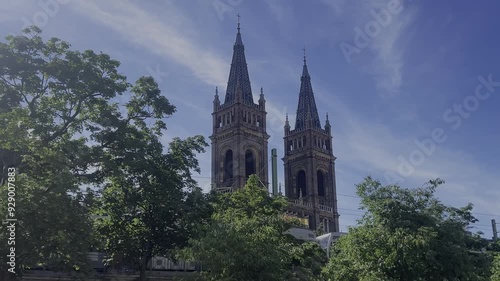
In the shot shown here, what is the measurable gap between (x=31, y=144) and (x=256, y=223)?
9877 mm

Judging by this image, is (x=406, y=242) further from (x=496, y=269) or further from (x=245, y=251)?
(x=496, y=269)

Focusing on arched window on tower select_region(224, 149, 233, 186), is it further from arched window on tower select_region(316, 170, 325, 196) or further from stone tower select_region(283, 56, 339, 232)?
arched window on tower select_region(316, 170, 325, 196)

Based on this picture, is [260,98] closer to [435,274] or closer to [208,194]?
[208,194]

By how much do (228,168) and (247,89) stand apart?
14.4m

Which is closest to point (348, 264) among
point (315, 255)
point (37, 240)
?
point (315, 255)

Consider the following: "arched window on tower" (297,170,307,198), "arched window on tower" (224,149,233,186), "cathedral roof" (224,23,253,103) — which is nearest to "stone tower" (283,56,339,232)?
"arched window on tower" (297,170,307,198)

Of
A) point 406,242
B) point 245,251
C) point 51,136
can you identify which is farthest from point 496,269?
point 51,136

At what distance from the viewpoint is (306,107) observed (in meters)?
99.9

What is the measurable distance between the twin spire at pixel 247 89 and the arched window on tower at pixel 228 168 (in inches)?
356

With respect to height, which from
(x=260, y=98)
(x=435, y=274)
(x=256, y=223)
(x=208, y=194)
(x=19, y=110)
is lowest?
(x=435, y=274)

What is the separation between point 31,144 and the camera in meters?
22.2

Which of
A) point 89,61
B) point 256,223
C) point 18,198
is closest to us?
point 18,198

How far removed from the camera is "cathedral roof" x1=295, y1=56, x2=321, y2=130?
98625 mm

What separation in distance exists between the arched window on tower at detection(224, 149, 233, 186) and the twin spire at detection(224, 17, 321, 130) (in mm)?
9050
